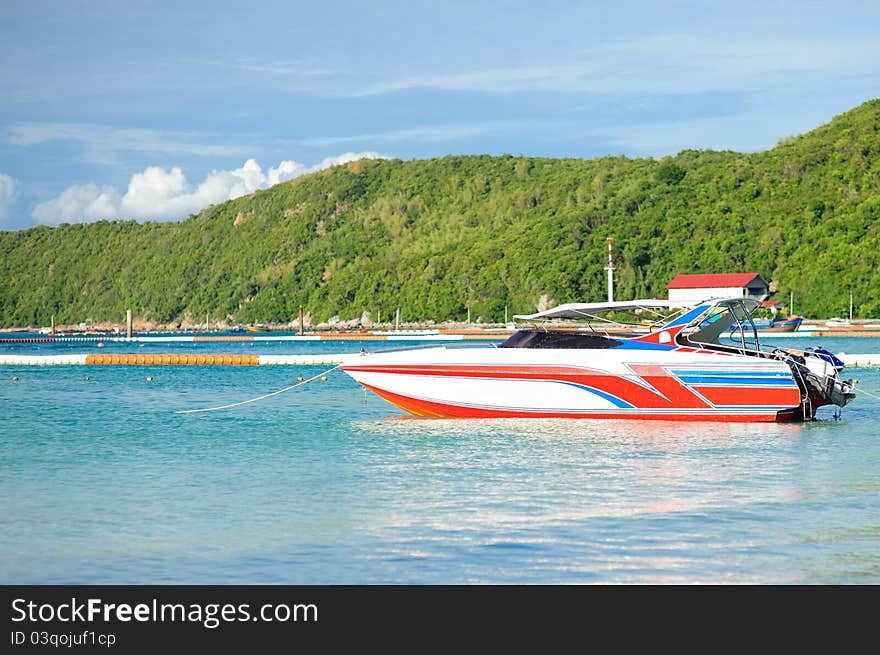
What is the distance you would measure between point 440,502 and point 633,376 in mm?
7423

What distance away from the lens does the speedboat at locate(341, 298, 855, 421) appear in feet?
58.9

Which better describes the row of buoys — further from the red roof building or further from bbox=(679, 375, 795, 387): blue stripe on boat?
the red roof building

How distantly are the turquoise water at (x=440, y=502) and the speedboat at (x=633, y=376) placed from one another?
14.5 inches

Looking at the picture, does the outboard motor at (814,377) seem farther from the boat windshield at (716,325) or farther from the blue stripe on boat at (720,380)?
the boat windshield at (716,325)

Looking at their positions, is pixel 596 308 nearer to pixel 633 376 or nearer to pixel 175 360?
pixel 633 376

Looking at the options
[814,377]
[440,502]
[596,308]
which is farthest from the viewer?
[596,308]

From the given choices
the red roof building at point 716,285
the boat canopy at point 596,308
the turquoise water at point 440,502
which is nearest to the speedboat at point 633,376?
the turquoise water at point 440,502

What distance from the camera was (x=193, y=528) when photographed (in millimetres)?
10219

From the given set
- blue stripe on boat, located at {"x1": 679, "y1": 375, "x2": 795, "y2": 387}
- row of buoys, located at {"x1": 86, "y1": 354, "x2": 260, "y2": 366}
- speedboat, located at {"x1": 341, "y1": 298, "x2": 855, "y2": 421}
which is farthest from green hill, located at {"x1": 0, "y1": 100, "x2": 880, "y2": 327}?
blue stripe on boat, located at {"x1": 679, "y1": 375, "x2": 795, "y2": 387}

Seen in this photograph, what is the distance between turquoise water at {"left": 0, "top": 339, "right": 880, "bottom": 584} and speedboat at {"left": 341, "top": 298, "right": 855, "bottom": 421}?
0.37 metres

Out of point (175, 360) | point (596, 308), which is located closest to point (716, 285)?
point (175, 360)

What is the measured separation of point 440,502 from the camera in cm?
1145
